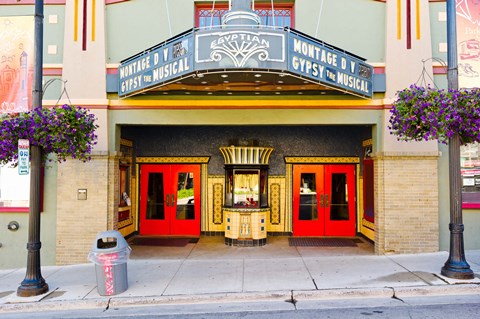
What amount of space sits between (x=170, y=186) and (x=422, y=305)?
850 cm

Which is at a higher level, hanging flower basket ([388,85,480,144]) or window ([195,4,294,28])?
window ([195,4,294,28])

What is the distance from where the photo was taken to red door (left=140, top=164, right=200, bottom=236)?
12594 mm

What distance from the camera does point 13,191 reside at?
31.8 ft

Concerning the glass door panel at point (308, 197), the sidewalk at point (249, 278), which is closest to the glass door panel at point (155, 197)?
the sidewalk at point (249, 278)

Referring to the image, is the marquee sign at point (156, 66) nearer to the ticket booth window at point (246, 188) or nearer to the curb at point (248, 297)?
the ticket booth window at point (246, 188)

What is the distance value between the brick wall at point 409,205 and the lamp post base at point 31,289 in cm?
763

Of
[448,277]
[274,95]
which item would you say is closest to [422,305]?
[448,277]

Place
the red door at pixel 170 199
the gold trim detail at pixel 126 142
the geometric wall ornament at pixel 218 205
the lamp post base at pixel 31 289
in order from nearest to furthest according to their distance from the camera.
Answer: the lamp post base at pixel 31 289 → the gold trim detail at pixel 126 142 → the geometric wall ornament at pixel 218 205 → the red door at pixel 170 199

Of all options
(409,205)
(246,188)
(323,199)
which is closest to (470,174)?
(409,205)

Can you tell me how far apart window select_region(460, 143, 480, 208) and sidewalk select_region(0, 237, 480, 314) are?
1359 millimetres

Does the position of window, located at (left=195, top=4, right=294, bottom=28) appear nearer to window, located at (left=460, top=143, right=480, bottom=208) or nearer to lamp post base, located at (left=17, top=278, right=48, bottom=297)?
window, located at (left=460, top=143, right=480, bottom=208)

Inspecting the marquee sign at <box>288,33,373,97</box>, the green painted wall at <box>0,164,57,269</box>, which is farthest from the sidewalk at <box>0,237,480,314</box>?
the marquee sign at <box>288,33,373,97</box>

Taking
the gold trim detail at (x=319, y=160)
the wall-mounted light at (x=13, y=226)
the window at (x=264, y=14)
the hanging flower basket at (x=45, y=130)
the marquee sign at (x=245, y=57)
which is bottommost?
the wall-mounted light at (x=13, y=226)

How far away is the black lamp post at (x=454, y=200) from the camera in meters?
7.25
